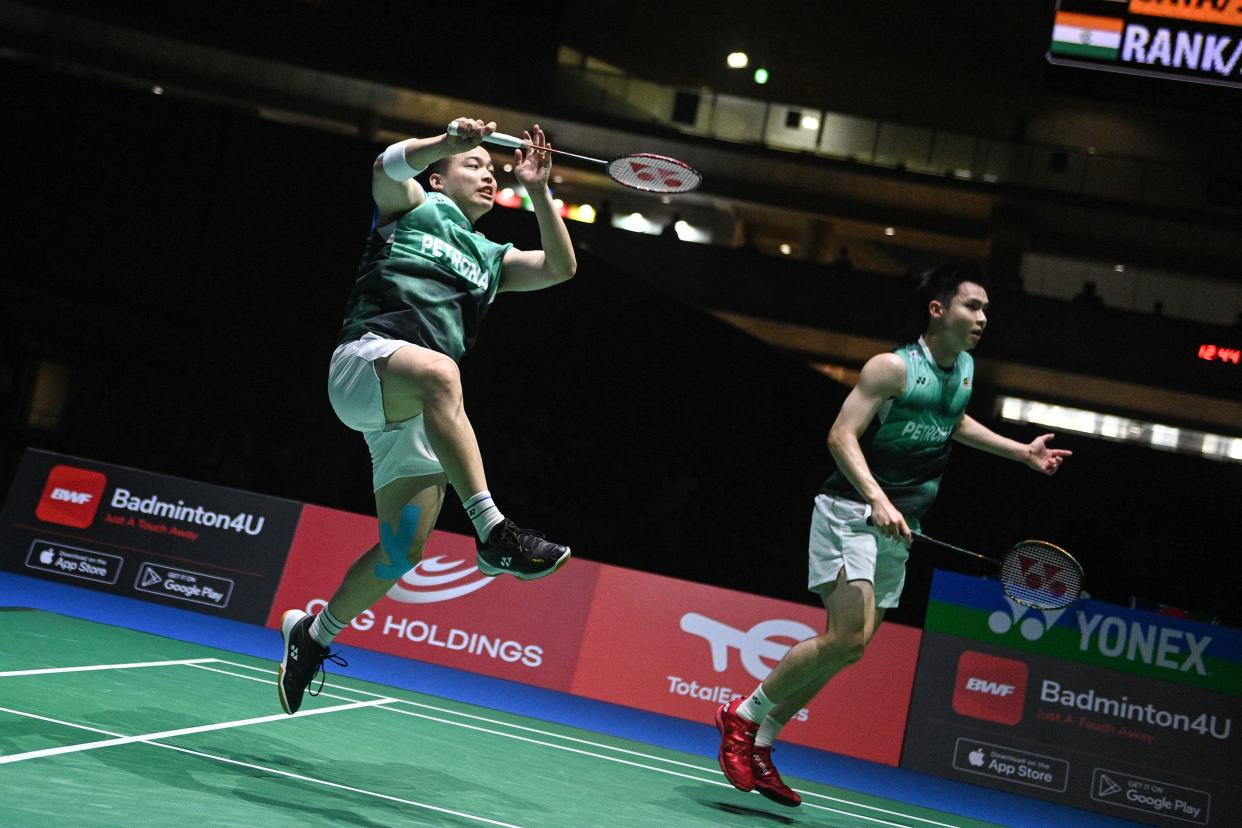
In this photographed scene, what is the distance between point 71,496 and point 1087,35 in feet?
23.4

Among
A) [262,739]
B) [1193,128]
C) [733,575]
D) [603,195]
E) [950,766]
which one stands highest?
[1193,128]

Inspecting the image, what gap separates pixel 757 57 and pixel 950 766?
18.5 m

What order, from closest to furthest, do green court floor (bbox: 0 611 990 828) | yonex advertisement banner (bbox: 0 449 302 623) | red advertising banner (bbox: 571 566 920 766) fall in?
green court floor (bbox: 0 611 990 828), red advertising banner (bbox: 571 566 920 766), yonex advertisement banner (bbox: 0 449 302 623)

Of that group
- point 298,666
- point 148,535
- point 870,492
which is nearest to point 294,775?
point 298,666

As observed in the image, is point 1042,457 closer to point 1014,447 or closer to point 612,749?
point 1014,447

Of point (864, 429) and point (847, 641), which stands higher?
point (864, 429)

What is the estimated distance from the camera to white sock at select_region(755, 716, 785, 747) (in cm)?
447

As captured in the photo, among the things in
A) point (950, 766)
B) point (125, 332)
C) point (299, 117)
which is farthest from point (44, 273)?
point (950, 766)

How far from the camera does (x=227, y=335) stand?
44.6 feet

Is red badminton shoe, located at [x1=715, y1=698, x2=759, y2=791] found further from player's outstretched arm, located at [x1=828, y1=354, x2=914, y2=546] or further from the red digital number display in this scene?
the red digital number display

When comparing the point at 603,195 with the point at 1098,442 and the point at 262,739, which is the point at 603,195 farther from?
the point at 262,739

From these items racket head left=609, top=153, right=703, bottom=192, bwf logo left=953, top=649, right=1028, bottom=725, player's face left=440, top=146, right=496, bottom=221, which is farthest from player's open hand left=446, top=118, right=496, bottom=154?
bwf logo left=953, top=649, right=1028, bottom=725

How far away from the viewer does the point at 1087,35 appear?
7.89m

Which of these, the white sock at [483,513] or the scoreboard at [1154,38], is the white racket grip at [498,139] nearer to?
the white sock at [483,513]
